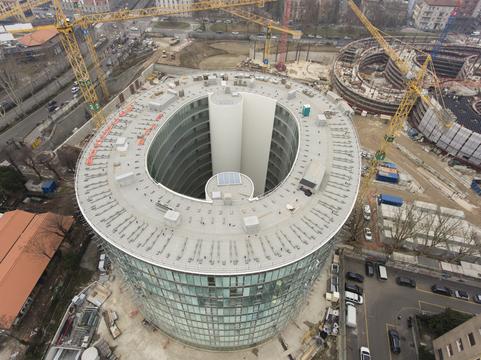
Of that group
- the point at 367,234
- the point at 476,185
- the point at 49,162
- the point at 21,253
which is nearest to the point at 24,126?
the point at 49,162

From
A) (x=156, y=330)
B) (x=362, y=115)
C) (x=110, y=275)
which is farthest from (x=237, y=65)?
(x=156, y=330)

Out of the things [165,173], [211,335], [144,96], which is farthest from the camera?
[144,96]

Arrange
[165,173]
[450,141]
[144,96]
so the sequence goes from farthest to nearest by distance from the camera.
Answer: [450,141] → [144,96] → [165,173]

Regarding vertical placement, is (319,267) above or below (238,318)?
above

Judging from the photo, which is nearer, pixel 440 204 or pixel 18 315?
pixel 18 315

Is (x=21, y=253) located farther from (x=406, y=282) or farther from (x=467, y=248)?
(x=467, y=248)

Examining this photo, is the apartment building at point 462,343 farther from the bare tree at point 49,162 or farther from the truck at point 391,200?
the bare tree at point 49,162

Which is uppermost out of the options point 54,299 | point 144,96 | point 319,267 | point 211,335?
point 144,96

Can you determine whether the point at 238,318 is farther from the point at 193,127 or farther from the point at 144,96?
the point at 144,96
